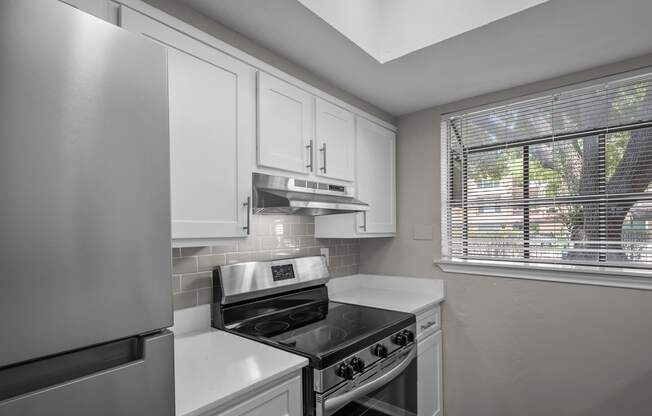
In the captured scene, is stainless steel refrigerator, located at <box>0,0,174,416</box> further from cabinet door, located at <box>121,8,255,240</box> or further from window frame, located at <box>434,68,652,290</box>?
window frame, located at <box>434,68,652,290</box>

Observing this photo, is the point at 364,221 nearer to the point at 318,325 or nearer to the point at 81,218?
the point at 318,325

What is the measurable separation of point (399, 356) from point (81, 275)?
1.56m

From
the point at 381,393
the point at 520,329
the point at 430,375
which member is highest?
the point at 520,329

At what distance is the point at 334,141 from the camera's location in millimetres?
2084

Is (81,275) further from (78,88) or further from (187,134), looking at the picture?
(187,134)

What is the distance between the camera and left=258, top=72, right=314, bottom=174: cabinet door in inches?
64.3

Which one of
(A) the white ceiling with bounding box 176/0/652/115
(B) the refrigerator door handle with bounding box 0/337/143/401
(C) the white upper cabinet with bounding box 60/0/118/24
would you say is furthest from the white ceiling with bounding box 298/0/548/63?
(B) the refrigerator door handle with bounding box 0/337/143/401

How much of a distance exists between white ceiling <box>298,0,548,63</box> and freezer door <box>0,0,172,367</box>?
96 cm

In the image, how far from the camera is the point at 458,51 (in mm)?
1747

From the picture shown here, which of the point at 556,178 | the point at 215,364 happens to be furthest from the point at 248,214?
the point at 556,178

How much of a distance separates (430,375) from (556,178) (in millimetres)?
1452

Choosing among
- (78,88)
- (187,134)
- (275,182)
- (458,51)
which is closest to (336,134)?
(275,182)

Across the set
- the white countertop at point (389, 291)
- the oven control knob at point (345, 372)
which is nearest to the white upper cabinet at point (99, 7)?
the oven control knob at point (345, 372)

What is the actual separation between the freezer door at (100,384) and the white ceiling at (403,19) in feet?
4.44
